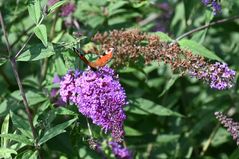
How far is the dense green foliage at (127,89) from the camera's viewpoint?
329 centimetres

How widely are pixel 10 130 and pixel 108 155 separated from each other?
26.5 inches

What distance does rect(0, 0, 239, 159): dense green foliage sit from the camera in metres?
3.29

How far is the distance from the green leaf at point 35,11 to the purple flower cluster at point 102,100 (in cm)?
41

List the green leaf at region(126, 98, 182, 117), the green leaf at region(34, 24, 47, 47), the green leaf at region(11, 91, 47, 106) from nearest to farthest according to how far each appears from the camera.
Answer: the green leaf at region(34, 24, 47, 47), the green leaf at region(11, 91, 47, 106), the green leaf at region(126, 98, 182, 117)

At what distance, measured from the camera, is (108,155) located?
11.9ft

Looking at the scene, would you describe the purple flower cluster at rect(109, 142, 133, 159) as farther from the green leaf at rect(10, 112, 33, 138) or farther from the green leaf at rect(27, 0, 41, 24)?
the green leaf at rect(27, 0, 41, 24)

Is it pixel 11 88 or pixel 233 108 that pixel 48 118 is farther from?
pixel 233 108

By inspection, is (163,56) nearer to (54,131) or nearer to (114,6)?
(54,131)

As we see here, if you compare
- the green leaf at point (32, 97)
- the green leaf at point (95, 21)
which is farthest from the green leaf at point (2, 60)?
the green leaf at point (95, 21)

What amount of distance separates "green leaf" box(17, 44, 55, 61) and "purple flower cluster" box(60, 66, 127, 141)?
224mm

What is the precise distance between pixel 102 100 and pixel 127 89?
6.77ft

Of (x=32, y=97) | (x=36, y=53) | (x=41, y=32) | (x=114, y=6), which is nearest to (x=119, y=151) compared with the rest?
(x=32, y=97)

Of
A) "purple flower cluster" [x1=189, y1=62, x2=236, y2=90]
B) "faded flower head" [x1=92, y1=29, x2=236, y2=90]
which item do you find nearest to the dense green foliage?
"faded flower head" [x1=92, y1=29, x2=236, y2=90]

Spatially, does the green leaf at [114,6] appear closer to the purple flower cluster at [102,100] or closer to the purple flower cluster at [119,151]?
the purple flower cluster at [119,151]
